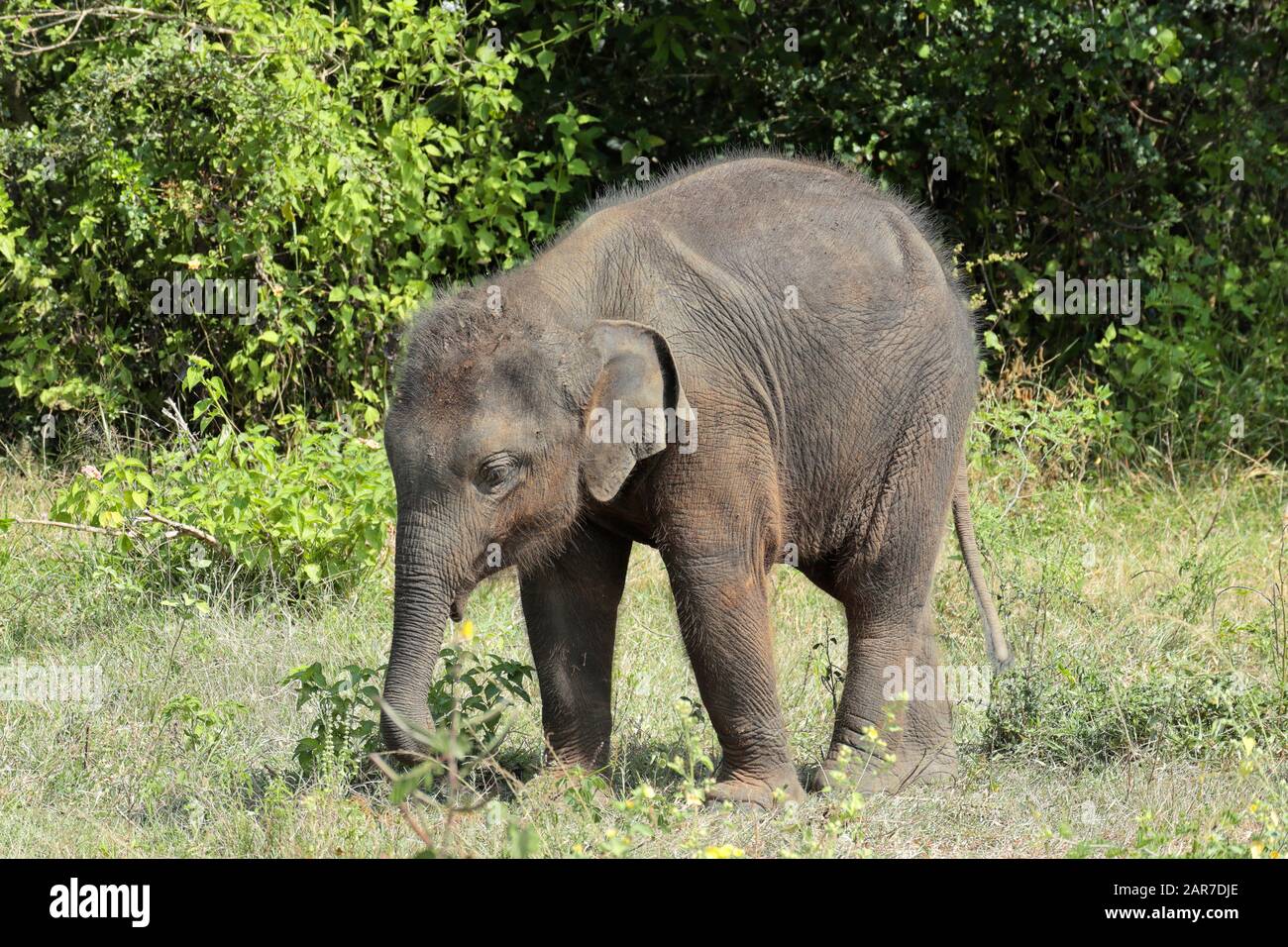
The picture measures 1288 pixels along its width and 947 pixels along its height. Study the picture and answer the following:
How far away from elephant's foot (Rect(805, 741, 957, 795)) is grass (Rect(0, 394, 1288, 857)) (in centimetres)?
10

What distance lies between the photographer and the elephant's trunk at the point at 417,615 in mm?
5410

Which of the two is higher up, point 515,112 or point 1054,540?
point 515,112

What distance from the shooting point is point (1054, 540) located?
926 cm

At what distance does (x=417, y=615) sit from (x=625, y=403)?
948 mm

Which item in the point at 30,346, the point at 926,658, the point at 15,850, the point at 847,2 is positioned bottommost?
the point at 15,850

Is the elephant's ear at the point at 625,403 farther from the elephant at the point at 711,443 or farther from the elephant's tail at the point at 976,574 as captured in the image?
the elephant's tail at the point at 976,574

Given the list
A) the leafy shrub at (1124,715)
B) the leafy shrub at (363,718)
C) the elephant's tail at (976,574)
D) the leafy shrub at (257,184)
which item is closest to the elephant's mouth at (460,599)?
the leafy shrub at (363,718)

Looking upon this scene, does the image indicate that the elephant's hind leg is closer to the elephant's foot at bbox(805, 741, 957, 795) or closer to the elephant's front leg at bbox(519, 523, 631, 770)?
the elephant's foot at bbox(805, 741, 957, 795)

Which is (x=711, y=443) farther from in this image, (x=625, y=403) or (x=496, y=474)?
(x=496, y=474)

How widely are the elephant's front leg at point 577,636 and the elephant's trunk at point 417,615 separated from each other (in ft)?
2.35
